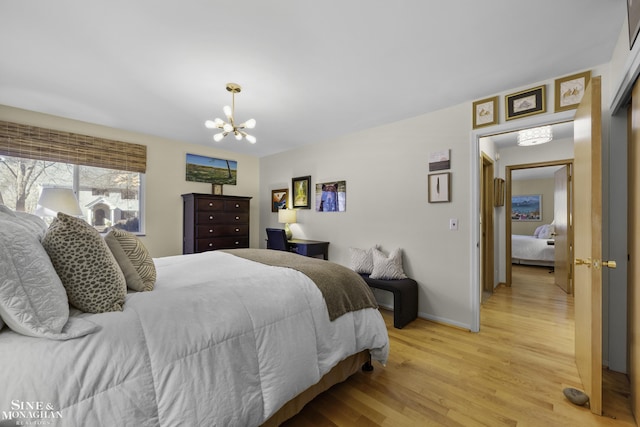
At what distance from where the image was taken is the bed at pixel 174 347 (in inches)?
32.2

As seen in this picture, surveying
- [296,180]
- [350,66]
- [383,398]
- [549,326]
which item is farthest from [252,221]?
[549,326]

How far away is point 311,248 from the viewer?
3.87 metres

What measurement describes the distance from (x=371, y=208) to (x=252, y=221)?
269 centimetres

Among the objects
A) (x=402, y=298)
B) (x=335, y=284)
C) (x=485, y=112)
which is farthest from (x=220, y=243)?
(x=485, y=112)

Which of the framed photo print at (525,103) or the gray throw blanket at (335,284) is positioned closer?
the gray throw blanket at (335,284)

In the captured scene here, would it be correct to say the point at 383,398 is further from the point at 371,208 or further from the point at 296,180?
the point at 296,180

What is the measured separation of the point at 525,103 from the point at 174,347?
3.25m

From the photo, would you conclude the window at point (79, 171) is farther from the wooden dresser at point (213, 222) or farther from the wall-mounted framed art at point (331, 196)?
the wall-mounted framed art at point (331, 196)

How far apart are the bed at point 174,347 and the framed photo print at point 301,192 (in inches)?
108

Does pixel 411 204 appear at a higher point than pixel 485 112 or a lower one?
lower

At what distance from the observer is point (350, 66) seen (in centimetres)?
219

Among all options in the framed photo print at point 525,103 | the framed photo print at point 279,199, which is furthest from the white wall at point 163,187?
the framed photo print at point 525,103

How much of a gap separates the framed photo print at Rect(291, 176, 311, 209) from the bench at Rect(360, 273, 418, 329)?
1802 mm

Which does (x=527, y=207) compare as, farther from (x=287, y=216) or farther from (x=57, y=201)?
(x=57, y=201)
